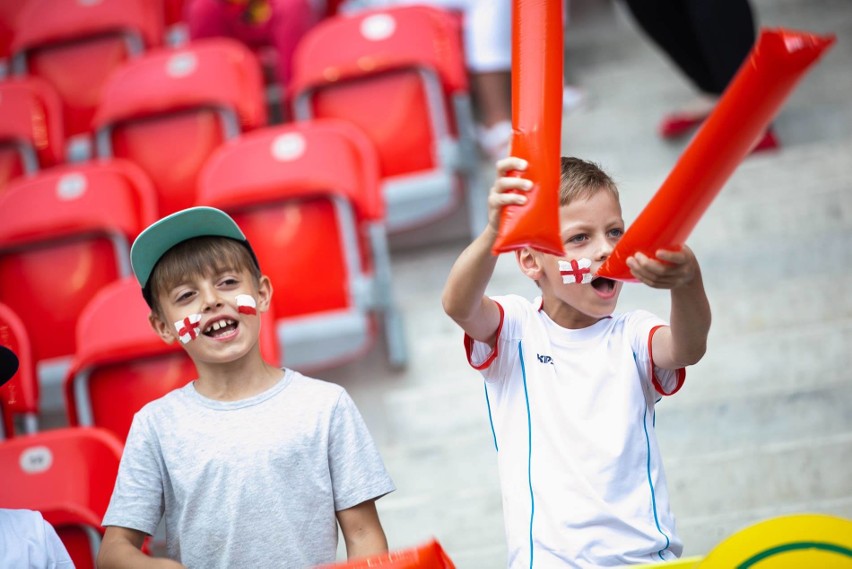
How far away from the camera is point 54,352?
3.34 metres

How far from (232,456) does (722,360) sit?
5.49ft

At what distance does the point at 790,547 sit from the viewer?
1.35 metres

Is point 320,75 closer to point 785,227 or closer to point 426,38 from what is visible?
point 426,38

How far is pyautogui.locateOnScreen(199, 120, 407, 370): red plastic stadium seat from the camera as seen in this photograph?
3195 mm

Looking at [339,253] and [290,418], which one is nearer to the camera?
[290,418]

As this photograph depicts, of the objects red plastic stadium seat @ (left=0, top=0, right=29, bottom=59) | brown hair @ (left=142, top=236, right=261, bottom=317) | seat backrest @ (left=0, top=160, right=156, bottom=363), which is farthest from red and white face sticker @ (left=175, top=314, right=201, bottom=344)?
red plastic stadium seat @ (left=0, top=0, right=29, bottom=59)

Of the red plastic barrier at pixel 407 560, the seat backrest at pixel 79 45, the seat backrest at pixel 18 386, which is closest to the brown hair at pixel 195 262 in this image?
the red plastic barrier at pixel 407 560

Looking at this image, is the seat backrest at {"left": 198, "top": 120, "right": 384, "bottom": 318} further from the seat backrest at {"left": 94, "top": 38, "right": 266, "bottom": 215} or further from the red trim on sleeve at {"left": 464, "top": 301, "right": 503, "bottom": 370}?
the red trim on sleeve at {"left": 464, "top": 301, "right": 503, "bottom": 370}

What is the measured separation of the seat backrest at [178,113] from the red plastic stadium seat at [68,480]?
1332mm

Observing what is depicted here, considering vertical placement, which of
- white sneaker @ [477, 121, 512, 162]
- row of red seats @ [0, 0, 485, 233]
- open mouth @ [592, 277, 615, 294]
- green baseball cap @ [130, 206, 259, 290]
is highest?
row of red seats @ [0, 0, 485, 233]

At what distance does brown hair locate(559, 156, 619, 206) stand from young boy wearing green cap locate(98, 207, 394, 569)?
0.56 metres

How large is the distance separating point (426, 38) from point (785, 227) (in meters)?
1.42

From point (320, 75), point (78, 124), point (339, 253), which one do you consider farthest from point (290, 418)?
point (78, 124)

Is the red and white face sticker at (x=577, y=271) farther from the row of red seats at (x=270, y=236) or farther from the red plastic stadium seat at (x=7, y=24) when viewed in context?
the red plastic stadium seat at (x=7, y=24)
